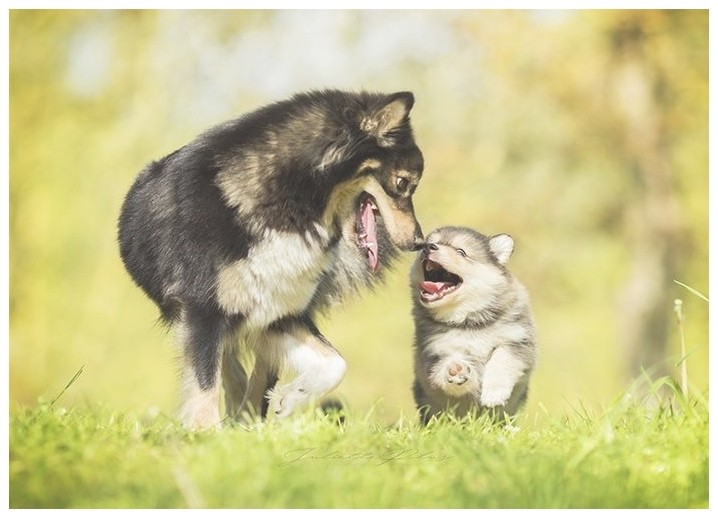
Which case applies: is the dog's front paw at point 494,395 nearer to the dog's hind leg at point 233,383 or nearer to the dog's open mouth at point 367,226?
the dog's open mouth at point 367,226

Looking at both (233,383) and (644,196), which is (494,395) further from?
(644,196)

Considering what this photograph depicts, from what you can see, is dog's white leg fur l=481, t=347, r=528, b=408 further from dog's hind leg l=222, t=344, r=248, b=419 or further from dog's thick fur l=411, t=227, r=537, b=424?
dog's hind leg l=222, t=344, r=248, b=419

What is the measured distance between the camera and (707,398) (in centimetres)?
485

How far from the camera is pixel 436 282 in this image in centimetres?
581

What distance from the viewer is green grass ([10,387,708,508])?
3707 millimetres

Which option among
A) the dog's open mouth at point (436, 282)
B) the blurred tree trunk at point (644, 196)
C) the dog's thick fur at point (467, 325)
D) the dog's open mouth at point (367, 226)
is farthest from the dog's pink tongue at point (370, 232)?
the blurred tree trunk at point (644, 196)

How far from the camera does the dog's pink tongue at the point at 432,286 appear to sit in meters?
5.76

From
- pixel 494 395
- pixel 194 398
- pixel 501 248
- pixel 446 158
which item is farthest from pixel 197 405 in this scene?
pixel 446 158

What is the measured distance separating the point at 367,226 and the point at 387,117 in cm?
61

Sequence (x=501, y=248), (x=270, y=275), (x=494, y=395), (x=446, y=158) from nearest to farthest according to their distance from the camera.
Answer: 1. (x=270, y=275)
2. (x=494, y=395)
3. (x=501, y=248)
4. (x=446, y=158)

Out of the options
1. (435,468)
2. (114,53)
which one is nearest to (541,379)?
(114,53)

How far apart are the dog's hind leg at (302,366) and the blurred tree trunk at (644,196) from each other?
8673 mm

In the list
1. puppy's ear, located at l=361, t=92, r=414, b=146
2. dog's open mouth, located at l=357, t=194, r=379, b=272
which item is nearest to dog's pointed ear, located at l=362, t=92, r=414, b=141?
puppy's ear, located at l=361, t=92, r=414, b=146

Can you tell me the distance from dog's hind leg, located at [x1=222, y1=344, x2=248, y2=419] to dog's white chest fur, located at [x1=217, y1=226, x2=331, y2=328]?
0.68 metres
